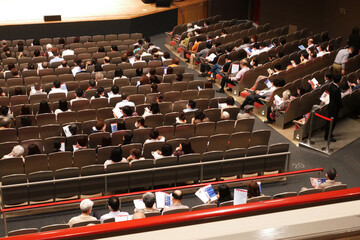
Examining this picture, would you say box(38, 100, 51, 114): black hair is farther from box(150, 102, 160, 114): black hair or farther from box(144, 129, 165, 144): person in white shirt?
box(144, 129, 165, 144): person in white shirt

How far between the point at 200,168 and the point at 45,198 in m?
2.41

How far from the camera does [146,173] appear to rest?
6840 millimetres

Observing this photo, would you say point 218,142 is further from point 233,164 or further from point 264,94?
point 264,94

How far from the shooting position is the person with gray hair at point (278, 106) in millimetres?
9477

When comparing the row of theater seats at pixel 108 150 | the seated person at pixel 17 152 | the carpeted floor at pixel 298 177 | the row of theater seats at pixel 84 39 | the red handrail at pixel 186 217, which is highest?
the red handrail at pixel 186 217

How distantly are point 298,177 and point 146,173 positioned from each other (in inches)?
105

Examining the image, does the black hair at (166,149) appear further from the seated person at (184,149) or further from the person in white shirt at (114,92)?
the person in white shirt at (114,92)

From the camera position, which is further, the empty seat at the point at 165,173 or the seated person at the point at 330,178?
the empty seat at the point at 165,173

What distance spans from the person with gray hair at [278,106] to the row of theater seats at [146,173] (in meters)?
2.15

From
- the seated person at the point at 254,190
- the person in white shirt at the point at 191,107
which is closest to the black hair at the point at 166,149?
the seated person at the point at 254,190

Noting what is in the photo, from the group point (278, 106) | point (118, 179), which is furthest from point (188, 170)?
point (278, 106)

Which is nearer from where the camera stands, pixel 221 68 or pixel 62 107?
pixel 62 107

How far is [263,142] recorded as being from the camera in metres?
7.92

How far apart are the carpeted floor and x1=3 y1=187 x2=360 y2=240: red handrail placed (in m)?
4.79
